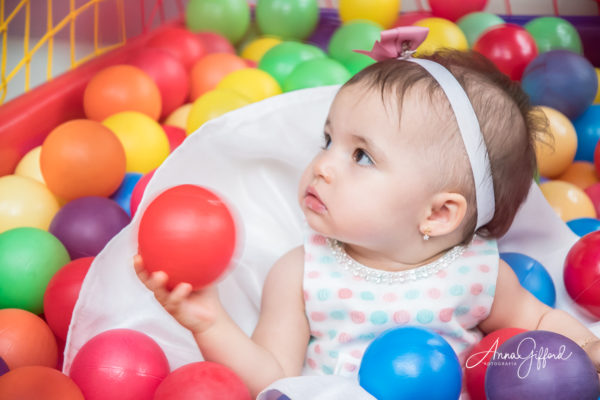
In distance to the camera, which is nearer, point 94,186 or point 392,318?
point 392,318

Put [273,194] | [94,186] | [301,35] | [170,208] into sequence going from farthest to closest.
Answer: [301,35], [94,186], [273,194], [170,208]

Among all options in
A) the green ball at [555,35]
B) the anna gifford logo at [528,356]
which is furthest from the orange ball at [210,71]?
the anna gifford logo at [528,356]

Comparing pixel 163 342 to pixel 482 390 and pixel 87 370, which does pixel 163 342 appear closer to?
pixel 87 370

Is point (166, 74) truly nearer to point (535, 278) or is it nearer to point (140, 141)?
point (140, 141)

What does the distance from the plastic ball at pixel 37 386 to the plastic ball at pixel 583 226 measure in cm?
100

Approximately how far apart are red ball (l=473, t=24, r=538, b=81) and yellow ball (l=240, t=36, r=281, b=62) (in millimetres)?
719

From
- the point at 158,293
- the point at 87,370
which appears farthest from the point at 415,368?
the point at 87,370

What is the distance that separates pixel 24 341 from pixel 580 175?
4.54 feet

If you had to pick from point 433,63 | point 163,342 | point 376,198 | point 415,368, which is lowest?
point 163,342

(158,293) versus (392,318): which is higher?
(158,293)

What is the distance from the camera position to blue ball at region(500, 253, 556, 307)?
44.8 inches

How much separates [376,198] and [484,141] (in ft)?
0.59

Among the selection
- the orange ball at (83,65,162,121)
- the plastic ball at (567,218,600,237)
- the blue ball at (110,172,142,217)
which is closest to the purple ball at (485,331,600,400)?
the plastic ball at (567,218,600,237)

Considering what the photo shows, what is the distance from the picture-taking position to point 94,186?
1.35 m
